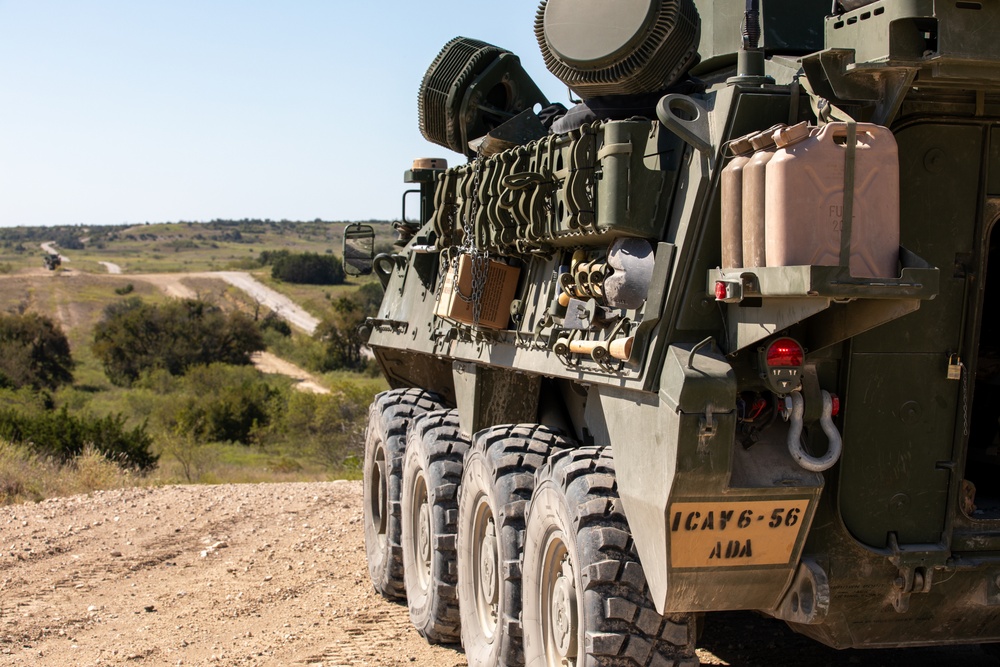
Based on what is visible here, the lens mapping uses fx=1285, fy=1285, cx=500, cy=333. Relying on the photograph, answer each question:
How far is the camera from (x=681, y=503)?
4359 millimetres

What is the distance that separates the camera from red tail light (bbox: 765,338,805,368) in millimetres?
4371

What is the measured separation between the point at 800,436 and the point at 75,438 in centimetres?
1350

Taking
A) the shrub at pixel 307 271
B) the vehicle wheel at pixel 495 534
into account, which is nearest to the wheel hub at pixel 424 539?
the vehicle wheel at pixel 495 534

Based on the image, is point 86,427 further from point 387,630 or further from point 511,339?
point 511,339

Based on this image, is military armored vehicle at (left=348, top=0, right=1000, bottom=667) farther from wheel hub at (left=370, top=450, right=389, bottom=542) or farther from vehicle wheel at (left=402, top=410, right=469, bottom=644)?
wheel hub at (left=370, top=450, right=389, bottom=542)

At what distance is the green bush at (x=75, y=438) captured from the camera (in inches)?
627

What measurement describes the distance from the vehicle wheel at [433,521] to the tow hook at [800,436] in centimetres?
316

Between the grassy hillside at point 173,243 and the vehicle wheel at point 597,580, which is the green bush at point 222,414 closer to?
the vehicle wheel at point 597,580

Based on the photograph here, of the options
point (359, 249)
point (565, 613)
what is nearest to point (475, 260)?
point (565, 613)

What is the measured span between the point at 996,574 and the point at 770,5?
2.51 meters

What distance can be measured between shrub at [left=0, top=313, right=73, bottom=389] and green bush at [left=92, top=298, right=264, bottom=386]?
1.57m

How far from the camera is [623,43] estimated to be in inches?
201

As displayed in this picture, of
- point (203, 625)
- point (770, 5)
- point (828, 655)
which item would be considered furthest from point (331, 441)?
point (770, 5)

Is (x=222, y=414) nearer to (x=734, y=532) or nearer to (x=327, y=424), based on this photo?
(x=327, y=424)
